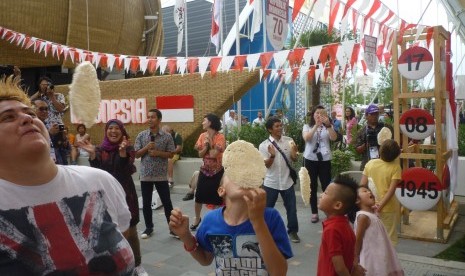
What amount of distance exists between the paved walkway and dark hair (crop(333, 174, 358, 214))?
6.18 feet

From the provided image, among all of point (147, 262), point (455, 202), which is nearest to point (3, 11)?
point (147, 262)

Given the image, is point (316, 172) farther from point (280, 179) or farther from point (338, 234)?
point (338, 234)

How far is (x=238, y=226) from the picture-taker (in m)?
1.96

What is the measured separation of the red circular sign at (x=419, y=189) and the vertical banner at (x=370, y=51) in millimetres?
2156

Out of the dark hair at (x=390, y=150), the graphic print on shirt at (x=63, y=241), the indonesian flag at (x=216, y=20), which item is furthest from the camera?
the indonesian flag at (x=216, y=20)

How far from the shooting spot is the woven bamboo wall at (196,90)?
9234mm

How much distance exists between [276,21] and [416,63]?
5.68 feet

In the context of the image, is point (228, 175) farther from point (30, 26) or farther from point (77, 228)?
point (30, 26)

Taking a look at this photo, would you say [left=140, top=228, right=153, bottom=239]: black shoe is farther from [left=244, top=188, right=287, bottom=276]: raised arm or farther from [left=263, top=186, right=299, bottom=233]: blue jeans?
[left=244, top=188, right=287, bottom=276]: raised arm

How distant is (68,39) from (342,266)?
14.0 metres

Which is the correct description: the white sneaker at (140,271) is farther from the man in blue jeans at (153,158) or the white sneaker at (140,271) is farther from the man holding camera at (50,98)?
the man holding camera at (50,98)

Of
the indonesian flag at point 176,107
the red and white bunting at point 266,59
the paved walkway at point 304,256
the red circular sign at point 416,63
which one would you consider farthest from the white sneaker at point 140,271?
the indonesian flag at point 176,107

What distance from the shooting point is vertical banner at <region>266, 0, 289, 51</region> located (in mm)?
4938

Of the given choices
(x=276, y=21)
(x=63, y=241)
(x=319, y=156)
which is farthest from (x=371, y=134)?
(x=63, y=241)
